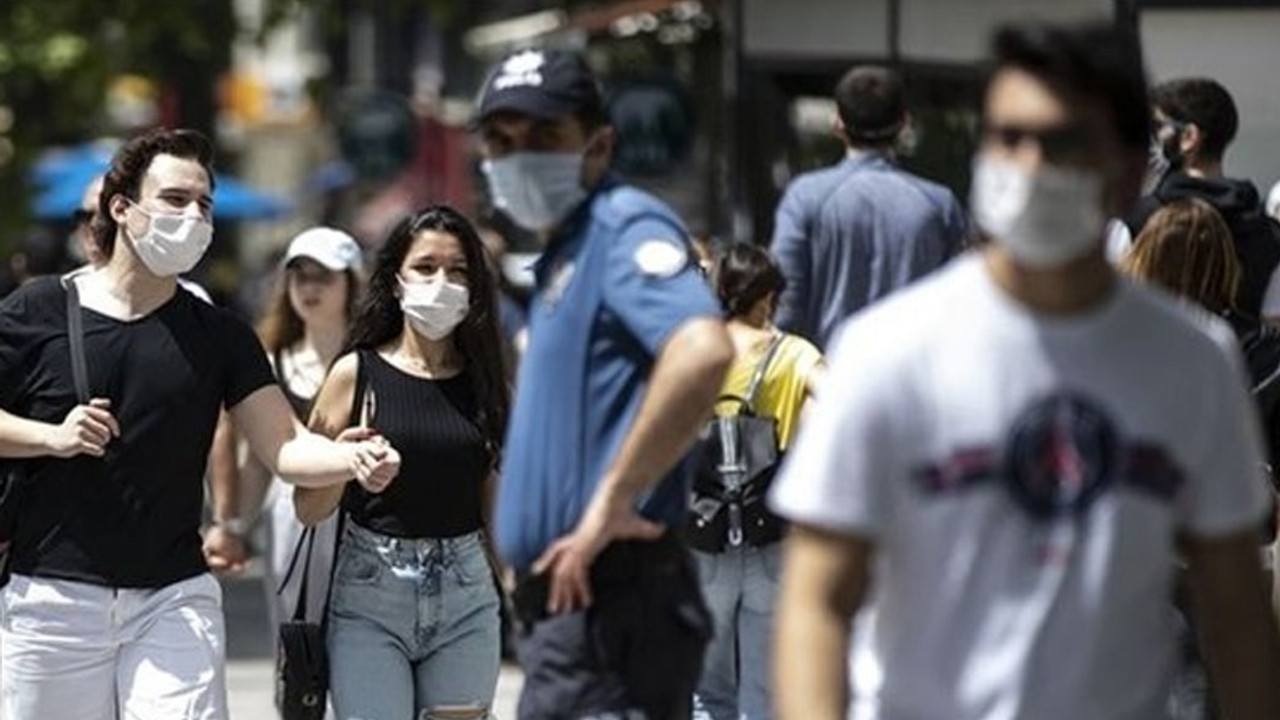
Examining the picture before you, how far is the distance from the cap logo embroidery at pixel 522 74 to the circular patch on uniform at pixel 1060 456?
1.91 m

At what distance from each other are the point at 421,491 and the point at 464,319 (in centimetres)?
45

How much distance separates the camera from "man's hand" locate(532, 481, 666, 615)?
20.0ft

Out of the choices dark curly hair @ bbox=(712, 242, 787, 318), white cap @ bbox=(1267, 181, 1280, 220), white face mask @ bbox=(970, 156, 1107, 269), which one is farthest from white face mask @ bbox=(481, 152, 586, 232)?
white cap @ bbox=(1267, 181, 1280, 220)

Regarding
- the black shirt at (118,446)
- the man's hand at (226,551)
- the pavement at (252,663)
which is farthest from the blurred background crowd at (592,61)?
the black shirt at (118,446)

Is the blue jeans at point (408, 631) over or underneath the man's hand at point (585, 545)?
underneath

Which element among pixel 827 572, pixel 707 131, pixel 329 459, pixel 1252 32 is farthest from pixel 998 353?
pixel 707 131

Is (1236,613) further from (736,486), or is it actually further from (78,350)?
(736,486)

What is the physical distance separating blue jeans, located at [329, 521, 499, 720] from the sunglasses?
3.73m

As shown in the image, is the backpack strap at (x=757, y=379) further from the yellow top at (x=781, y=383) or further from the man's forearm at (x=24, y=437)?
the man's forearm at (x=24, y=437)

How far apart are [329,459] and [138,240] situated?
646mm

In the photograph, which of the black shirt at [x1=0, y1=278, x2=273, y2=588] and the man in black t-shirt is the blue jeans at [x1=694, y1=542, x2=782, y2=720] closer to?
the man in black t-shirt

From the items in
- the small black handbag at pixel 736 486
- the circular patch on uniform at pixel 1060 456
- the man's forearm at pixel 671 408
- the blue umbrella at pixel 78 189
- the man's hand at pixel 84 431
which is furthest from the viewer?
the blue umbrella at pixel 78 189

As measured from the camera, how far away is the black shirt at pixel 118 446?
7957 millimetres

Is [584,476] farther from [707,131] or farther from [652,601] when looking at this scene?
[707,131]
